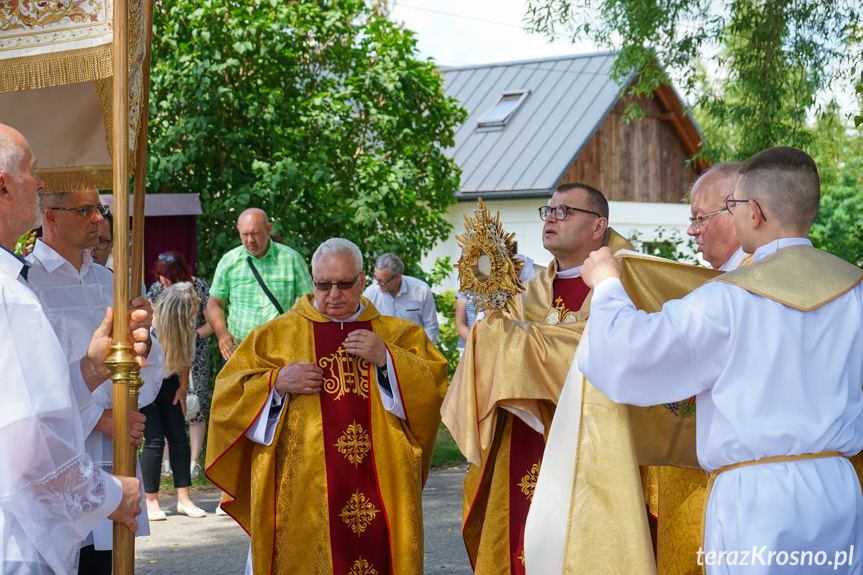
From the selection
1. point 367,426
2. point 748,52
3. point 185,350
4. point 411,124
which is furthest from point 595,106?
point 367,426

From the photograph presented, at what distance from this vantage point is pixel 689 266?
149 inches

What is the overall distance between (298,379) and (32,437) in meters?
2.21

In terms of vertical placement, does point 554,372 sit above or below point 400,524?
above

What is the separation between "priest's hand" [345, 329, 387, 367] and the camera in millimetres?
4766

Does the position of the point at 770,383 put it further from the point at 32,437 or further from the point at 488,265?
the point at 32,437

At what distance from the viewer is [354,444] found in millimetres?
4832

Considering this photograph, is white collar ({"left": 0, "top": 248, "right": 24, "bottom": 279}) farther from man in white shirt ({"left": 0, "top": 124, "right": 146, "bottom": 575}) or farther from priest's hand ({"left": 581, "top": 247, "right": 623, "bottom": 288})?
priest's hand ({"left": 581, "top": 247, "right": 623, "bottom": 288})

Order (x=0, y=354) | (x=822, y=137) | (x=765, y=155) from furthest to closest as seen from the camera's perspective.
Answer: (x=822, y=137)
(x=765, y=155)
(x=0, y=354)

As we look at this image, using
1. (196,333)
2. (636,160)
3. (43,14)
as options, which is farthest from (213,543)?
(636,160)

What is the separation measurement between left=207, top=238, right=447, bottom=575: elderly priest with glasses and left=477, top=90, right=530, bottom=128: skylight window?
78.5 feet

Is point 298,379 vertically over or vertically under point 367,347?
under

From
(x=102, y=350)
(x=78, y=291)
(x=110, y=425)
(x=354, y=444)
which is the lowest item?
(x=354, y=444)

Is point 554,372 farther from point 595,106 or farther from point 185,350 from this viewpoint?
point 595,106

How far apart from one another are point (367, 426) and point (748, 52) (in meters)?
6.71
